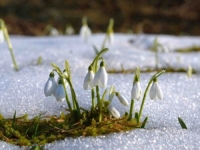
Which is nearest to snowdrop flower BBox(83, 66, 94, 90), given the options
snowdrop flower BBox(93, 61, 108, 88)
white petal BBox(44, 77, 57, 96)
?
snowdrop flower BBox(93, 61, 108, 88)

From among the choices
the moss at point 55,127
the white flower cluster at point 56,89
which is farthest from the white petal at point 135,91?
the white flower cluster at point 56,89

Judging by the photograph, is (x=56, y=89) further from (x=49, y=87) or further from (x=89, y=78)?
(x=89, y=78)

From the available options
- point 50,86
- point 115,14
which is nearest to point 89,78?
point 50,86

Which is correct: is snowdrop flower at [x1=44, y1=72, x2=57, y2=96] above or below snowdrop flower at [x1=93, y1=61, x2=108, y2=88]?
below

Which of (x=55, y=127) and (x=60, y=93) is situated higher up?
(x=60, y=93)

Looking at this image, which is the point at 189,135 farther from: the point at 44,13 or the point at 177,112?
the point at 44,13

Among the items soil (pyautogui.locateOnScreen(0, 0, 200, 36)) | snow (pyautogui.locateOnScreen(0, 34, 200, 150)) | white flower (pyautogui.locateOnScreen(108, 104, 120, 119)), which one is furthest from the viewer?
soil (pyautogui.locateOnScreen(0, 0, 200, 36))

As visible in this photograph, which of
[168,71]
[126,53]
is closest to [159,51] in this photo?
[126,53]

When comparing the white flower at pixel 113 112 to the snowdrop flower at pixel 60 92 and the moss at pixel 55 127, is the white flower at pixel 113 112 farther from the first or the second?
the snowdrop flower at pixel 60 92

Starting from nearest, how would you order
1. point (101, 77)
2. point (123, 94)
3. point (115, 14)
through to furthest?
1. point (101, 77)
2. point (123, 94)
3. point (115, 14)

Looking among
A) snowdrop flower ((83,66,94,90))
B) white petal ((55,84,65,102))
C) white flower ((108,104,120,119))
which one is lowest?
white flower ((108,104,120,119))

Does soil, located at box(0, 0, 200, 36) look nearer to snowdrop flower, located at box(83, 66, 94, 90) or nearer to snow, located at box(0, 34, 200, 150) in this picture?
snow, located at box(0, 34, 200, 150)

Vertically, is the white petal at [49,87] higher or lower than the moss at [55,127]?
higher
